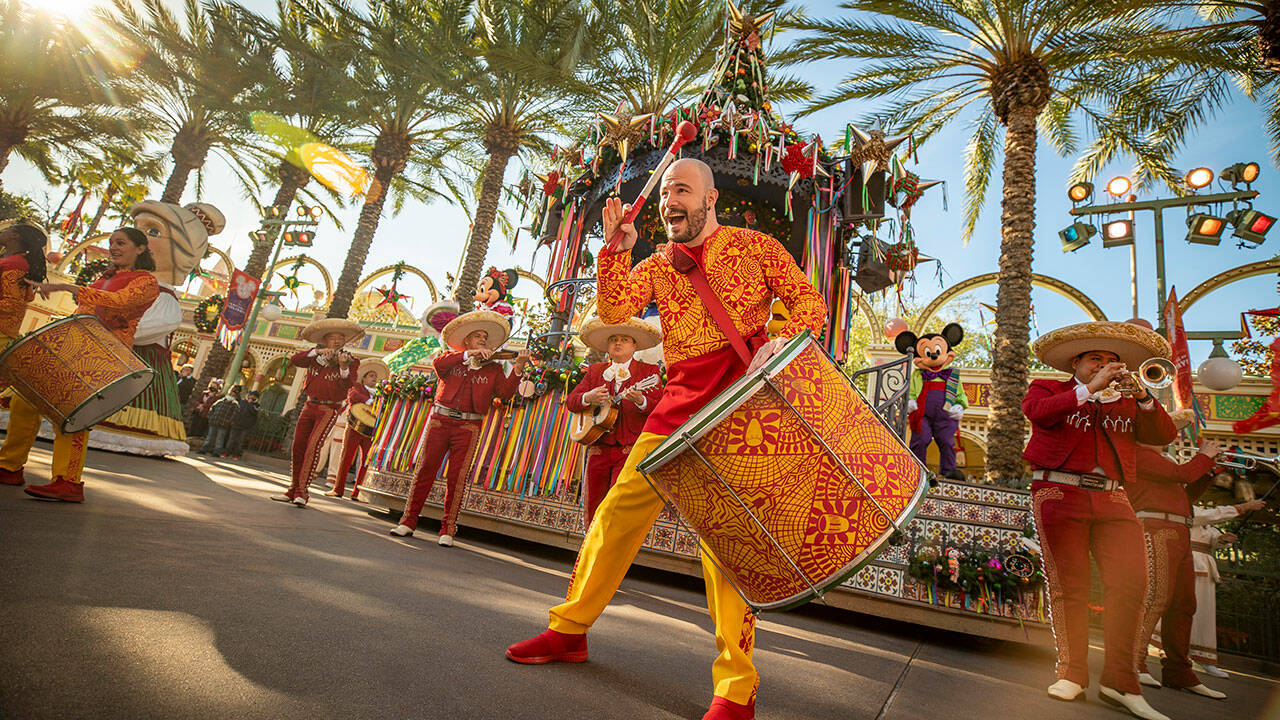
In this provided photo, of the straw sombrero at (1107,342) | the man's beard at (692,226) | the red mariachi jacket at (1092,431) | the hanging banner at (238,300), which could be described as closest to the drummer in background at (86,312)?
the man's beard at (692,226)

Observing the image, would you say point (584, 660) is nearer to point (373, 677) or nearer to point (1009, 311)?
point (373, 677)

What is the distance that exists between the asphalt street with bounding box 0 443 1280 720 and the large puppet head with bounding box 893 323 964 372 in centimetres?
370

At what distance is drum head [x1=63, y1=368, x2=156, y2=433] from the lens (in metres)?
3.84

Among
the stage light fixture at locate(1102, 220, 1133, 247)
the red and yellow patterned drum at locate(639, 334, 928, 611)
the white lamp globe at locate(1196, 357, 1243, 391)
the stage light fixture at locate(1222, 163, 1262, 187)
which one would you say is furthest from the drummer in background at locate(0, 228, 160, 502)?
the stage light fixture at locate(1222, 163, 1262, 187)

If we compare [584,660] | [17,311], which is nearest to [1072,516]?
Answer: [584,660]

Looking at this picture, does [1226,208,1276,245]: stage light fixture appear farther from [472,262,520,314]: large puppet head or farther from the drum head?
the drum head

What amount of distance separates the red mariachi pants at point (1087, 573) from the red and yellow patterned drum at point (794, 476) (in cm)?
206

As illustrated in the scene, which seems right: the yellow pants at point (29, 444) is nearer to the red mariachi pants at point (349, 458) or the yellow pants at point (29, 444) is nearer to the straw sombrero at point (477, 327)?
the straw sombrero at point (477, 327)

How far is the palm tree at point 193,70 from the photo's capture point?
1426 centimetres

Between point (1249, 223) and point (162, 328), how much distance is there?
14046 mm

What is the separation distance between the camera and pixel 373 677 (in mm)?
1854

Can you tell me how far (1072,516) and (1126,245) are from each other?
8858 mm

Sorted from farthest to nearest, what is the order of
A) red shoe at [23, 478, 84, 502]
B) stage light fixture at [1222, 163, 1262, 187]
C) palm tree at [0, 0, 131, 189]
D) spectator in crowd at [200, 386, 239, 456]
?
palm tree at [0, 0, 131, 189] < spectator in crowd at [200, 386, 239, 456] < stage light fixture at [1222, 163, 1262, 187] < red shoe at [23, 478, 84, 502]

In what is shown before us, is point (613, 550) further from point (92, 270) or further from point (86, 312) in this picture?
point (92, 270)
